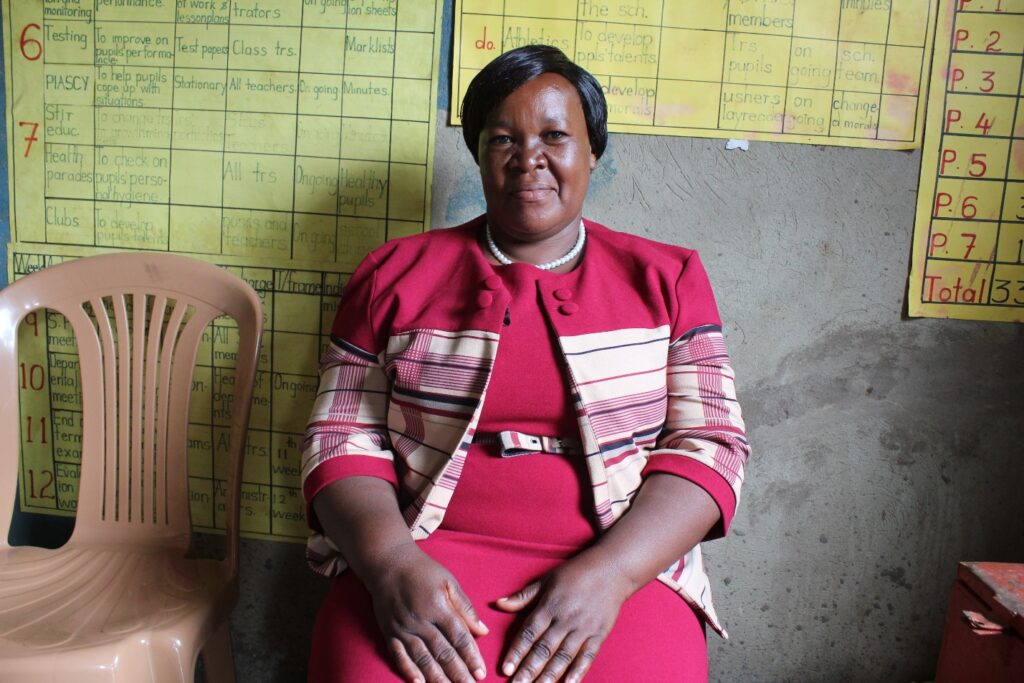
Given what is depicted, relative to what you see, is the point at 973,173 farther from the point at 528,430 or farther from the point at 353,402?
the point at 353,402

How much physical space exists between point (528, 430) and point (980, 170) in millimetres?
1111

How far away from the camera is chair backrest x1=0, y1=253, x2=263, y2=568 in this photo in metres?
1.44

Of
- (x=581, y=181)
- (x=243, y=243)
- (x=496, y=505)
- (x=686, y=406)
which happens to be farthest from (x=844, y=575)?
(x=243, y=243)

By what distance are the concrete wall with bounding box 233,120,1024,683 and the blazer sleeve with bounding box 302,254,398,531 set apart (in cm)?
42

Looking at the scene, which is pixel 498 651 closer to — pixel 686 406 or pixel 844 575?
pixel 686 406

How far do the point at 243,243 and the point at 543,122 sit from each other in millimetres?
792

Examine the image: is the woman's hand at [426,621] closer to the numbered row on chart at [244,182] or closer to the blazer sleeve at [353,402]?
the blazer sleeve at [353,402]

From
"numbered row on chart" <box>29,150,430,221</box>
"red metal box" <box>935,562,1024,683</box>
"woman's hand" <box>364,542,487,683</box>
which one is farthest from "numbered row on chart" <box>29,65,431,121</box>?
"red metal box" <box>935,562,1024,683</box>

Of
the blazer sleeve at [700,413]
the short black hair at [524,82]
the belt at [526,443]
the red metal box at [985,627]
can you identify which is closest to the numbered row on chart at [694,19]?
the short black hair at [524,82]

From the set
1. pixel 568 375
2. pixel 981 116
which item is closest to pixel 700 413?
pixel 568 375

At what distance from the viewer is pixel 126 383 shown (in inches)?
57.7

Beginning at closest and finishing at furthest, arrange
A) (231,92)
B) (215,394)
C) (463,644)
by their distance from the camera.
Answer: (463,644)
(231,92)
(215,394)

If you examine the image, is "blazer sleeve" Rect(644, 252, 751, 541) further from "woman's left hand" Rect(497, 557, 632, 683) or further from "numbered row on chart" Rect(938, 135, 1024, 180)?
"numbered row on chart" Rect(938, 135, 1024, 180)

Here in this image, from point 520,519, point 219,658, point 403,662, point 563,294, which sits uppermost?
point 563,294
